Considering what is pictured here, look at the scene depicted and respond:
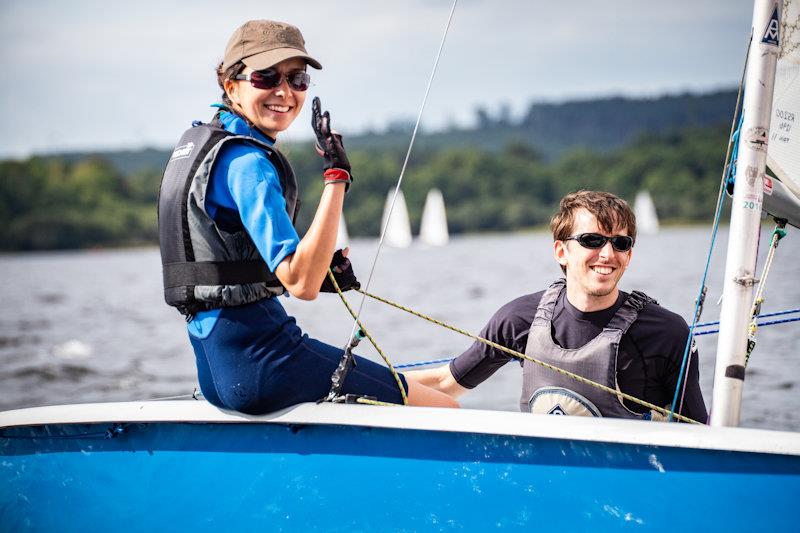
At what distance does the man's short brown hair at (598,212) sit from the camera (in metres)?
2.70

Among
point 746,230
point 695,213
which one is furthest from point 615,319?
point 695,213

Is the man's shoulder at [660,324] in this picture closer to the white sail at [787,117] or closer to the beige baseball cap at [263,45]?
the white sail at [787,117]

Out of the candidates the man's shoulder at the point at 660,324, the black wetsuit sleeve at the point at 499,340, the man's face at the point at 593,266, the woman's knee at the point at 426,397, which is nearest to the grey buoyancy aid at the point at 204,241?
the woman's knee at the point at 426,397

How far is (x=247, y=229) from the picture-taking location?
2.34 m

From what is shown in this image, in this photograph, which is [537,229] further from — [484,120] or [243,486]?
[243,486]

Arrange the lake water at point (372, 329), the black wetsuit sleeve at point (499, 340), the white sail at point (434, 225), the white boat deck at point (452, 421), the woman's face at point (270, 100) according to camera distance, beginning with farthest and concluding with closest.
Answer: the white sail at point (434, 225), the lake water at point (372, 329), the black wetsuit sleeve at point (499, 340), the woman's face at point (270, 100), the white boat deck at point (452, 421)

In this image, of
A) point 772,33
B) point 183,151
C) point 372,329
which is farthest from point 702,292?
point 372,329

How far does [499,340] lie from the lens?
2.88 metres

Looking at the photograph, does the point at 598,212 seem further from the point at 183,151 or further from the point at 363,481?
the point at 183,151

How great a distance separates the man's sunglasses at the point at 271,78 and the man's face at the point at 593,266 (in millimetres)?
924

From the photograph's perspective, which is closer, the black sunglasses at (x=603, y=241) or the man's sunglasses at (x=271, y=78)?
the man's sunglasses at (x=271, y=78)

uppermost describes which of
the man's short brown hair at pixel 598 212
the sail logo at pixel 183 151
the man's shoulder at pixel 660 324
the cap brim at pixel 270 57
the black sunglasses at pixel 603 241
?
the cap brim at pixel 270 57

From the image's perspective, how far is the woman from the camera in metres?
2.34

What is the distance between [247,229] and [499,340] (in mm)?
955
